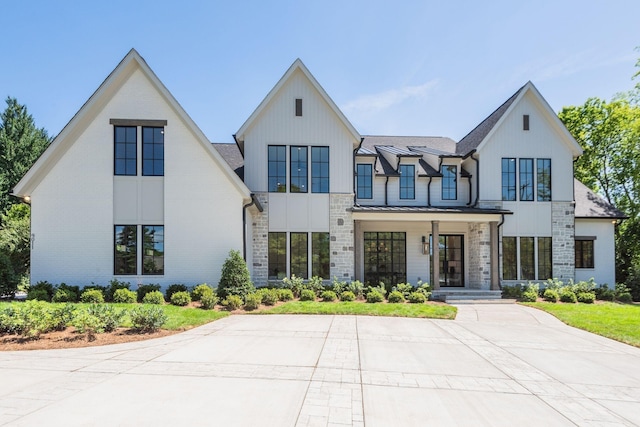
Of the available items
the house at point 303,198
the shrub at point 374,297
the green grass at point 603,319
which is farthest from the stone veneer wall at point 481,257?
the shrub at point 374,297

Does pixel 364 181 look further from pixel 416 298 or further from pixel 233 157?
pixel 233 157

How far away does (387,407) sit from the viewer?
456 cm

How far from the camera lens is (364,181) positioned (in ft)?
58.6

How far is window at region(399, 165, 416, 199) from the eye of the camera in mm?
18109

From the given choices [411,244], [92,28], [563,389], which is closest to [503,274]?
[411,244]

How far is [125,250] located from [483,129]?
57.5 feet

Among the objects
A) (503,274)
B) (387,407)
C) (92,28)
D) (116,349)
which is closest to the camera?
(387,407)

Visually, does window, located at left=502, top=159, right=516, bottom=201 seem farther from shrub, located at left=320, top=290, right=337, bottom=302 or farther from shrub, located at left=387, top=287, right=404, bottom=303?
shrub, located at left=320, top=290, right=337, bottom=302

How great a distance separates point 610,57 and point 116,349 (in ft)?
82.1

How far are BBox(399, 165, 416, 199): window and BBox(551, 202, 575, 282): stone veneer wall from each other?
675cm

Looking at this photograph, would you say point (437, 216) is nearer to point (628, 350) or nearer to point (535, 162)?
point (535, 162)

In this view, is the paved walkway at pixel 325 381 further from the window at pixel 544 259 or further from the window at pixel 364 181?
the window at pixel 364 181

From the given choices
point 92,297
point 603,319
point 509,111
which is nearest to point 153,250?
point 92,297

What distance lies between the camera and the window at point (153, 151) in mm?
13641
